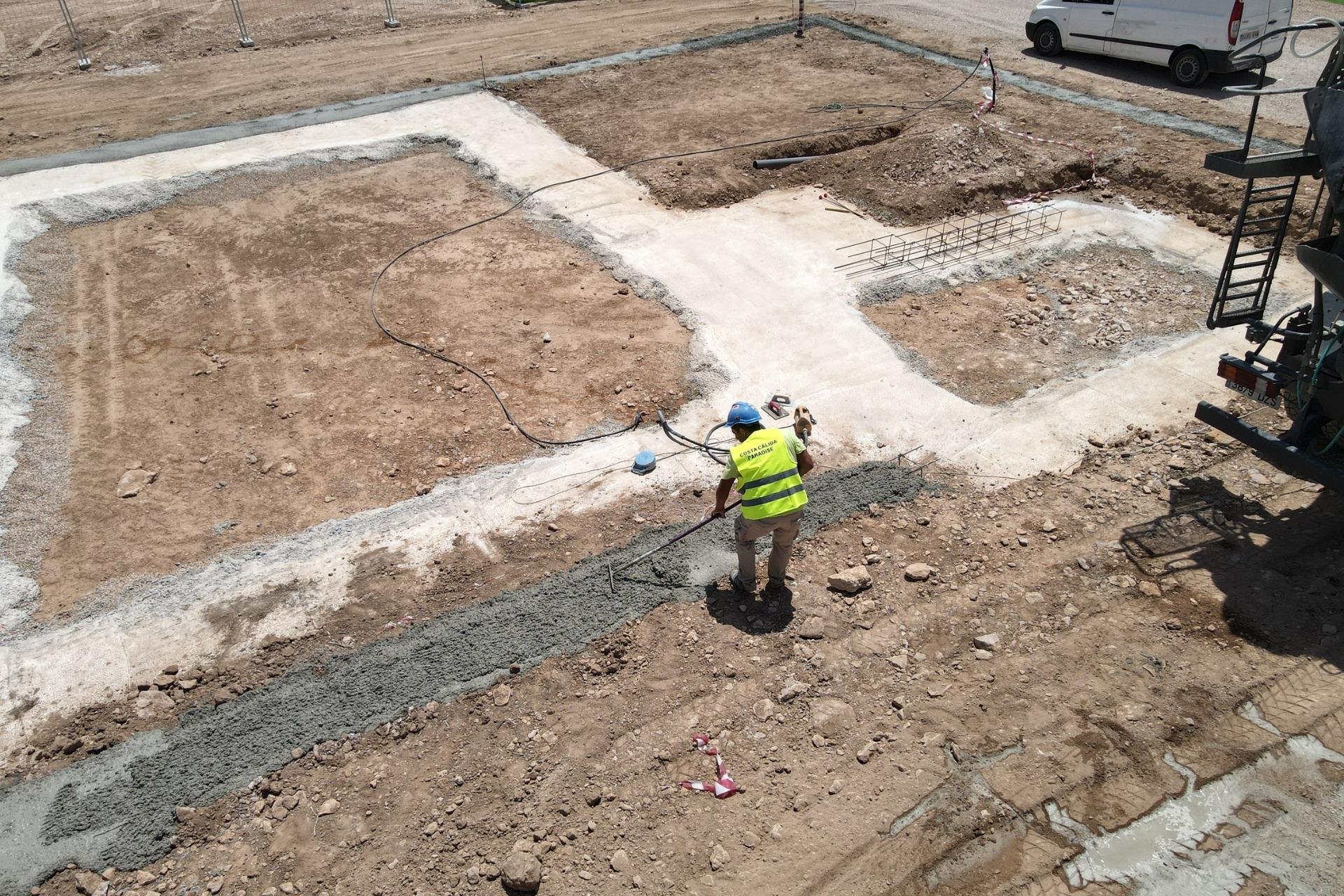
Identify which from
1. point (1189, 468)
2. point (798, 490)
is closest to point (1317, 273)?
point (1189, 468)

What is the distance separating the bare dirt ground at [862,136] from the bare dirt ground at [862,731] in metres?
7.17

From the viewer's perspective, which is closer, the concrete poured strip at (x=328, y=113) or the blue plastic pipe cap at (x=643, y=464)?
the blue plastic pipe cap at (x=643, y=464)

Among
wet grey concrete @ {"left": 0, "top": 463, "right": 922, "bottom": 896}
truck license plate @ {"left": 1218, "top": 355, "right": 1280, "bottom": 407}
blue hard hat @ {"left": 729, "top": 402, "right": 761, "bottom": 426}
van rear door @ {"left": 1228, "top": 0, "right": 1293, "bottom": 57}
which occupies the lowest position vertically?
wet grey concrete @ {"left": 0, "top": 463, "right": 922, "bottom": 896}

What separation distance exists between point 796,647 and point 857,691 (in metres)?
0.57

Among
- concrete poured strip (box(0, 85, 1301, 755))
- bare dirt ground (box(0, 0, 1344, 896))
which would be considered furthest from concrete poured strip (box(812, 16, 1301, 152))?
concrete poured strip (box(0, 85, 1301, 755))

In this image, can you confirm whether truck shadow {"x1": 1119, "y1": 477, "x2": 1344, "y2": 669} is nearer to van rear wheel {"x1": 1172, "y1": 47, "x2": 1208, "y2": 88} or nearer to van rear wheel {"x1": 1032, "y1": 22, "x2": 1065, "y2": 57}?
van rear wheel {"x1": 1172, "y1": 47, "x2": 1208, "y2": 88}

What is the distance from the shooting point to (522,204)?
13.4 metres

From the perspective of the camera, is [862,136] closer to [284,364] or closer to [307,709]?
[284,364]

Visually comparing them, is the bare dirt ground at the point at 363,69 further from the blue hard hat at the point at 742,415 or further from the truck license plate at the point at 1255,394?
the blue hard hat at the point at 742,415

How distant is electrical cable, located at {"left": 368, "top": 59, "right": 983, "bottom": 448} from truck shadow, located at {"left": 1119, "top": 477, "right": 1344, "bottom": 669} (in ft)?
13.5

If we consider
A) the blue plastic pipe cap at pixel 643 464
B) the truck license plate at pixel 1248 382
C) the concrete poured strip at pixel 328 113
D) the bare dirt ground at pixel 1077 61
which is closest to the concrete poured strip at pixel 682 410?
the blue plastic pipe cap at pixel 643 464

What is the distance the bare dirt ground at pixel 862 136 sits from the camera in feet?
43.0

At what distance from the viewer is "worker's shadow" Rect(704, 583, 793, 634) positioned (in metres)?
6.70

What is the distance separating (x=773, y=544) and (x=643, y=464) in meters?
2.02
